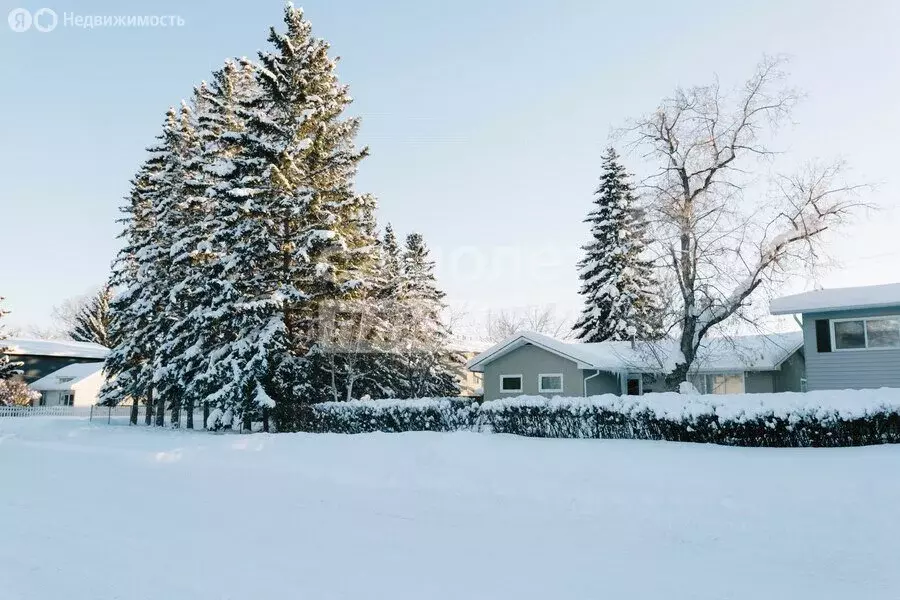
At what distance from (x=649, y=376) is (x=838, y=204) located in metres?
10.1

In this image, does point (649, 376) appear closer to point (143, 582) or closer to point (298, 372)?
point (298, 372)

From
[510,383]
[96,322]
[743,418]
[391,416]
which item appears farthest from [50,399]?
[743,418]

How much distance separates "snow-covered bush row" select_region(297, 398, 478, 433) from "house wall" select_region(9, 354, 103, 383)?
3908cm

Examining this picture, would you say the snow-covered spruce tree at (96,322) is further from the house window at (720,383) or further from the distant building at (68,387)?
the house window at (720,383)

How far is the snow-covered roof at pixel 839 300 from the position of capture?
52.3 ft

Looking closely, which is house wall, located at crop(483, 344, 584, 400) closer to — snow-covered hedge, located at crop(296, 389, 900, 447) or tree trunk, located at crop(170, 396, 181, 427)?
snow-covered hedge, located at crop(296, 389, 900, 447)

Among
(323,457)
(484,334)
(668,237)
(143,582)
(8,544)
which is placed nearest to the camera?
(143,582)

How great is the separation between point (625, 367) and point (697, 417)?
38.4 feet

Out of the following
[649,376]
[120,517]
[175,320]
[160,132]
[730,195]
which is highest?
[160,132]

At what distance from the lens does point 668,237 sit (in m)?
19.0

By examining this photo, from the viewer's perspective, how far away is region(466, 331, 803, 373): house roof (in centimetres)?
2217

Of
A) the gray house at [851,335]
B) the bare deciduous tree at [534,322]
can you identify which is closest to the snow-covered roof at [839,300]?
the gray house at [851,335]

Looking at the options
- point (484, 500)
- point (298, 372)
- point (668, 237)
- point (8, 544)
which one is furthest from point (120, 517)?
point (668, 237)

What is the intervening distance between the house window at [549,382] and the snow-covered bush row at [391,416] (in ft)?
23.2
